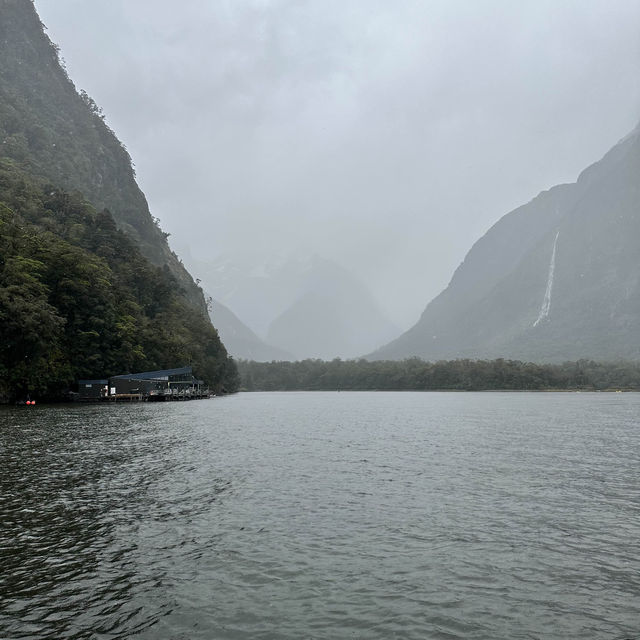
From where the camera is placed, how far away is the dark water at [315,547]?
12.6 meters

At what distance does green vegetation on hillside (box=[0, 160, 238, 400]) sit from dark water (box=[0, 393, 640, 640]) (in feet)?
197

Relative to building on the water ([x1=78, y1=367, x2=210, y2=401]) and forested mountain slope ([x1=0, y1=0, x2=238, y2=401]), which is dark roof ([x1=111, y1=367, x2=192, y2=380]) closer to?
building on the water ([x1=78, y1=367, x2=210, y2=401])

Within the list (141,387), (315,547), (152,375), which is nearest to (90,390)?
(141,387)

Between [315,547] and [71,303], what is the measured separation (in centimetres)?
10698

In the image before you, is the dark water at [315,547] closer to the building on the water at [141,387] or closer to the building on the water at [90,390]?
the building on the water at [90,390]

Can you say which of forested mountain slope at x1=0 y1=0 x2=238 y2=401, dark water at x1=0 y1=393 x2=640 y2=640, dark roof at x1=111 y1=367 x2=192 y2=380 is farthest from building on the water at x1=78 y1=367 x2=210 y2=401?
dark water at x1=0 y1=393 x2=640 y2=640

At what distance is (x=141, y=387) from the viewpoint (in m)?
125

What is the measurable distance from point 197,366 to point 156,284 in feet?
103

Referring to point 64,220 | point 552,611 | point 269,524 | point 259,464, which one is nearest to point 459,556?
point 552,611

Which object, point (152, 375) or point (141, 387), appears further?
point (152, 375)

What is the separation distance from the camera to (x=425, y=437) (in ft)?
180

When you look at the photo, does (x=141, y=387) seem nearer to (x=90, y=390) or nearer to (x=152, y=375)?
(x=152, y=375)

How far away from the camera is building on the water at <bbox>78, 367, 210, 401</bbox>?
370ft

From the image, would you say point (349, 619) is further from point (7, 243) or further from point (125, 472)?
point (7, 243)
